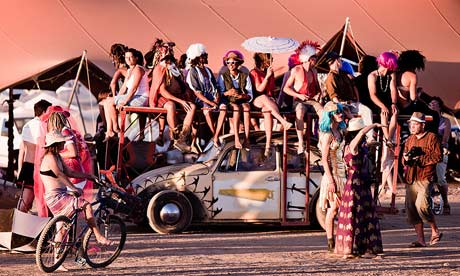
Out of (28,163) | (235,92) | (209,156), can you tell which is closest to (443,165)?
(235,92)

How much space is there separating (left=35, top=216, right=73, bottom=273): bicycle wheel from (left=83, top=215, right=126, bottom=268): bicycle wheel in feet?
0.85

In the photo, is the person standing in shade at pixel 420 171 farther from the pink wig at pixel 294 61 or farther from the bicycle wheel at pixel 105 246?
the bicycle wheel at pixel 105 246

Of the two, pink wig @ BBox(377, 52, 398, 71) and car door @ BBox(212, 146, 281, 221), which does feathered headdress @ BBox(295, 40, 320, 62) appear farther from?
car door @ BBox(212, 146, 281, 221)

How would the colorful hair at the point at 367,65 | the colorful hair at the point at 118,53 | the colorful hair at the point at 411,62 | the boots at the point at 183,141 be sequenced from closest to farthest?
the boots at the point at 183,141
the colorful hair at the point at 411,62
the colorful hair at the point at 367,65
the colorful hair at the point at 118,53

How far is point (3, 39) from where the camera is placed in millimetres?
24656

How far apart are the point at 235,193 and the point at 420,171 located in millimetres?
2917

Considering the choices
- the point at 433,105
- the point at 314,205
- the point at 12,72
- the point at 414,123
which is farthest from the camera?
the point at 12,72

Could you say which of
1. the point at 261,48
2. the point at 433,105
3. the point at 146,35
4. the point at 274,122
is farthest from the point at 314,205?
the point at 146,35

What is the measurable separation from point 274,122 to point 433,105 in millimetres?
3532

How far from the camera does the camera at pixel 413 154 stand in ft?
47.6

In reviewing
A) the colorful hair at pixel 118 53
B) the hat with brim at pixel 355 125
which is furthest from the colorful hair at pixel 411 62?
the colorful hair at pixel 118 53

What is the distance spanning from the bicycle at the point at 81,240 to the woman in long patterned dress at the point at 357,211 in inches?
98.3

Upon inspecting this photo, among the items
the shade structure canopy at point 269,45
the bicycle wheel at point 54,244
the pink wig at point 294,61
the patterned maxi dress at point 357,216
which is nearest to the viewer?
the bicycle wheel at point 54,244

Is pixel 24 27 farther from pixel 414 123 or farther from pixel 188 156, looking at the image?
pixel 414 123
